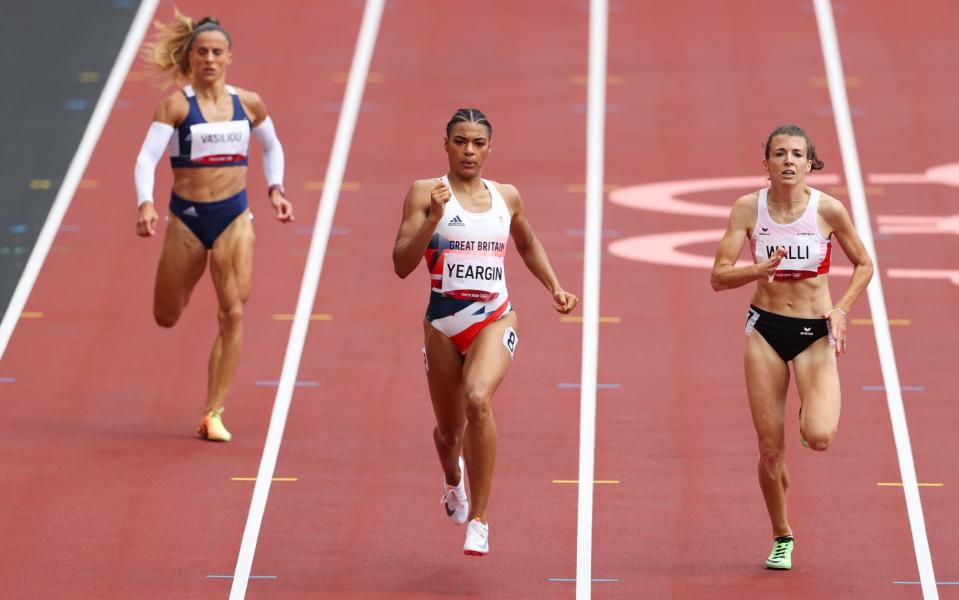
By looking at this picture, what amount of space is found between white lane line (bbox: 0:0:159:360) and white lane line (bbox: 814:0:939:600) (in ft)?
19.1

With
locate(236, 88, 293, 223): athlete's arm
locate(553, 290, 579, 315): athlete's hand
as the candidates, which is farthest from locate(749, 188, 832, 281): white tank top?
locate(236, 88, 293, 223): athlete's arm

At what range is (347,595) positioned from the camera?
9.10 m

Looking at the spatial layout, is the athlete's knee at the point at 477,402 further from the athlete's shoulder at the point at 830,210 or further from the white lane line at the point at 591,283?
the athlete's shoulder at the point at 830,210

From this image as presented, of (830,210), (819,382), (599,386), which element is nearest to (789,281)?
(830,210)

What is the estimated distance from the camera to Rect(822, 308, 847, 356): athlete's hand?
28.6ft

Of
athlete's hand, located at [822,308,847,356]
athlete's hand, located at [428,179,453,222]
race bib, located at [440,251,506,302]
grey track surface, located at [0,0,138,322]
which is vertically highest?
grey track surface, located at [0,0,138,322]

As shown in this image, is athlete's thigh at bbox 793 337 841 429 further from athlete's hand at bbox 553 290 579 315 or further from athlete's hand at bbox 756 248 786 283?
athlete's hand at bbox 553 290 579 315

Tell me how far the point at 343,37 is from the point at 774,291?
9.70 meters

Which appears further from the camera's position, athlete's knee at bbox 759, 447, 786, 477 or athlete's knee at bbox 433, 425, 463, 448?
athlete's knee at bbox 433, 425, 463, 448

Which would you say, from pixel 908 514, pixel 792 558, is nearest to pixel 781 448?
pixel 792 558

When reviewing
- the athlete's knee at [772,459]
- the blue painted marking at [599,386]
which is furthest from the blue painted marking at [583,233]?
the athlete's knee at [772,459]

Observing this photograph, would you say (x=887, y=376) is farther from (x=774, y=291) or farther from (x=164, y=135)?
(x=164, y=135)

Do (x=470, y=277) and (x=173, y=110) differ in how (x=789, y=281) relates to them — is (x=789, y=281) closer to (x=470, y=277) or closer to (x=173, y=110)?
(x=470, y=277)

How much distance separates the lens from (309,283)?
13.7 meters
